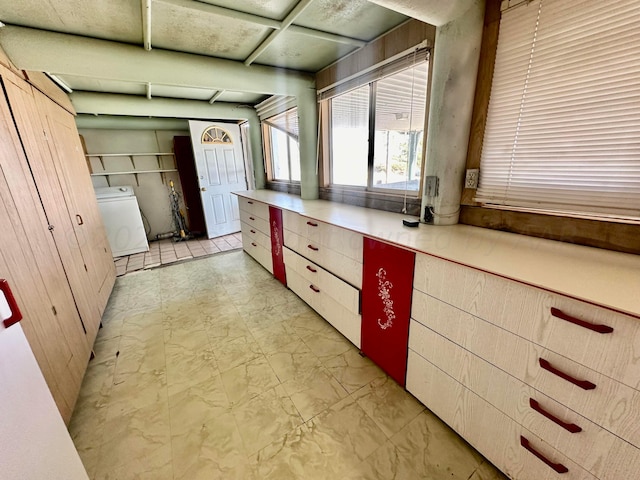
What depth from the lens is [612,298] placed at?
2.39 feet

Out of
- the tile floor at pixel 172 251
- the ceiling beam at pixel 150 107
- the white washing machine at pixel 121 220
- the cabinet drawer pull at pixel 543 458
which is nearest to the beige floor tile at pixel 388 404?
the cabinet drawer pull at pixel 543 458

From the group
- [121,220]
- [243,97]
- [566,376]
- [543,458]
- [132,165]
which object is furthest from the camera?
[132,165]

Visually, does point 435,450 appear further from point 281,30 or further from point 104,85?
point 104,85

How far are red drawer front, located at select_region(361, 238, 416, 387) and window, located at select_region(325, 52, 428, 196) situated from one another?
0.76 m

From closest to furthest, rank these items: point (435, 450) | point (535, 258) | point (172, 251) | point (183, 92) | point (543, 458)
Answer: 1. point (543, 458)
2. point (535, 258)
3. point (435, 450)
4. point (183, 92)
5. point (172, 251)

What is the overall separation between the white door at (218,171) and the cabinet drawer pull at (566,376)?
4.69 metres

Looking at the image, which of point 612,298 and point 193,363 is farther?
point 193,363

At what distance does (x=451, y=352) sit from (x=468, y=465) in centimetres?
50

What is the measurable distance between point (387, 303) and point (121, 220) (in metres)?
4.23

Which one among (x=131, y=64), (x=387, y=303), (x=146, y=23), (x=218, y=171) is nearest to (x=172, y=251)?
(x=218, y=171)

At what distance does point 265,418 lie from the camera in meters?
1.39

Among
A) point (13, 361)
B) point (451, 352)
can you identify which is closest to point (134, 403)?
point (13, 361)

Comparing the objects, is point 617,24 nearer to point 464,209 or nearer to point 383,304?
point 464,209

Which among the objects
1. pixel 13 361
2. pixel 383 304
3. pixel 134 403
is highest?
pixel 13 361
